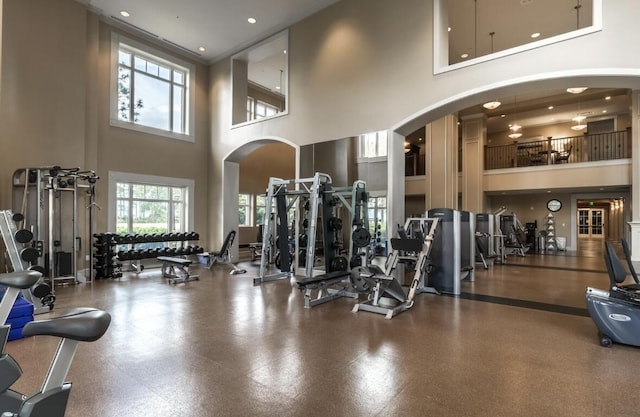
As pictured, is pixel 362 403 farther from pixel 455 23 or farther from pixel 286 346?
pixel 455 23

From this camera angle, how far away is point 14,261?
14.3 feet

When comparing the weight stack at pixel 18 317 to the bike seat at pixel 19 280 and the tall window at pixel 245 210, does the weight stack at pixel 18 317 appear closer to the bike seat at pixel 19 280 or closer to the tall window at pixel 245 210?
the bike seat at pixel 19 280

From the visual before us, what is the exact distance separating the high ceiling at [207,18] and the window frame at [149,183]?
3847mm

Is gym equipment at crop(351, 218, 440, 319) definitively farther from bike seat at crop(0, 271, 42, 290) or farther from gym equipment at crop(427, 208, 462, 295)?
bike seat at crop(0, 271, 42, 290)

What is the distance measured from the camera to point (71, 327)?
1.30 m

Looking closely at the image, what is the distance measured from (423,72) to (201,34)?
627cm

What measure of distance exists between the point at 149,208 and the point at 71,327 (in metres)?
9.12

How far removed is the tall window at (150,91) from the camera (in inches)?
351

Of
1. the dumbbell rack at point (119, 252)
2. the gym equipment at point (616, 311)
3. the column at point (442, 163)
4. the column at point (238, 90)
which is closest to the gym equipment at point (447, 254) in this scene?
→ the gym equipment at point (616, 311)

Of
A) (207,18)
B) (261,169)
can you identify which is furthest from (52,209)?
(261,169)

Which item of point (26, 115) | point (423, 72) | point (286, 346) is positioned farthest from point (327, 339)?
point (26, 115)

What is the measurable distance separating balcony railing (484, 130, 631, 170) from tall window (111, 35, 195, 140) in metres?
12.1

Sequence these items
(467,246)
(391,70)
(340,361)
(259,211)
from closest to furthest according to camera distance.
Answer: (340,361) → (391,70) → (467,246) → (259,211)

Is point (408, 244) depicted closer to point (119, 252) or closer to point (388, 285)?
point (388, 285)
